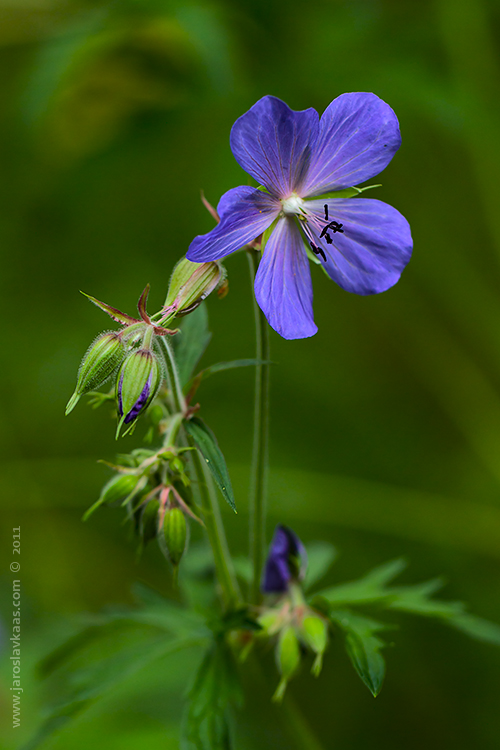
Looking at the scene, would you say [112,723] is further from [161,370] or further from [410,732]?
[161,370]

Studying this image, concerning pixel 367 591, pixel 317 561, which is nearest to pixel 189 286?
pixel 367 591

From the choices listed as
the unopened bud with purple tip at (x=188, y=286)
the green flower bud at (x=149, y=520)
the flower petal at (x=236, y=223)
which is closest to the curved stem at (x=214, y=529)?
the green flower bud at (x=149, y=520)

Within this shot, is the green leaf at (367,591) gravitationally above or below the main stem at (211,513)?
below

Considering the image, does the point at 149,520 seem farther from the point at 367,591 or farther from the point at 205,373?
the point at 367,591

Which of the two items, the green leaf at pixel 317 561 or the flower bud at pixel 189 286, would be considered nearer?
the flower bud at pixel 189 286

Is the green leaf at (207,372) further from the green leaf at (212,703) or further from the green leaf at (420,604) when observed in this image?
the green leaf at (420,604)

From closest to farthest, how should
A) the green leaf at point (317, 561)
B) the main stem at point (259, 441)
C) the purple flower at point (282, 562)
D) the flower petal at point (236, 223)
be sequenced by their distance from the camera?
the flower petal at point (236, 223), the main stem at point (259, 441), the purple flower at point (282, 562), the green leaf at point (317, 561)
